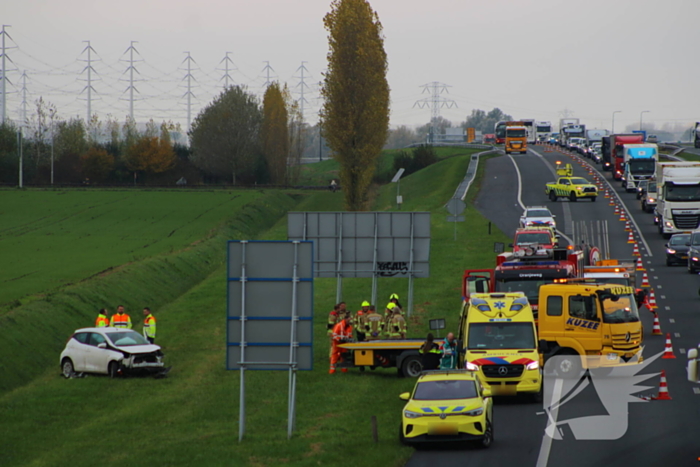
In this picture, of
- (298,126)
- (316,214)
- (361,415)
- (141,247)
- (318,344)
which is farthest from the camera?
(298,126)

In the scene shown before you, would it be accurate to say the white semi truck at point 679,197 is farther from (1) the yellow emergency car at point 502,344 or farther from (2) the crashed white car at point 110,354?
(2) the crashed white car at point 110,354

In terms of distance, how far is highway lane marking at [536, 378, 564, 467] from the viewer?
15.4 m

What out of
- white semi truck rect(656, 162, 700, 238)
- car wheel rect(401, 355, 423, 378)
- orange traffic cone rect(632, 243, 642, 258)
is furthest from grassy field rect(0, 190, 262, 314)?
white semi truck rect(656, 162, 700, 238)

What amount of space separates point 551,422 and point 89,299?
80.7 feet

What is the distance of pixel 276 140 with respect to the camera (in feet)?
360

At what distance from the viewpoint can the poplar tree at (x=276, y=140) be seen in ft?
361

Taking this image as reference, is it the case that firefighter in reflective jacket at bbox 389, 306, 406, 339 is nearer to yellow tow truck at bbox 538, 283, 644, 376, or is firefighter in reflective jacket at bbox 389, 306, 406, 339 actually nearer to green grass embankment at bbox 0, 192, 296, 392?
yellow tow truck at bbox 538, 283, 644, 376

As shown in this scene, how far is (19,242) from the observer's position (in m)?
59.3

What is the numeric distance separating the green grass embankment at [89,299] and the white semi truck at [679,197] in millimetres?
26423

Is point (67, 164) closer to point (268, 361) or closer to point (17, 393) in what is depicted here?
point (17, 393)

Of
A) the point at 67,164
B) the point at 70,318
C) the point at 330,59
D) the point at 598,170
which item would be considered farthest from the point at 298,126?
the point at 70,318

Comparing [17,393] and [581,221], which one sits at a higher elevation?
[581,221]

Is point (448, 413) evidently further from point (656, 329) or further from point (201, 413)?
point (656, 329)

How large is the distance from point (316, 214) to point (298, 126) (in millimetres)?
95631
